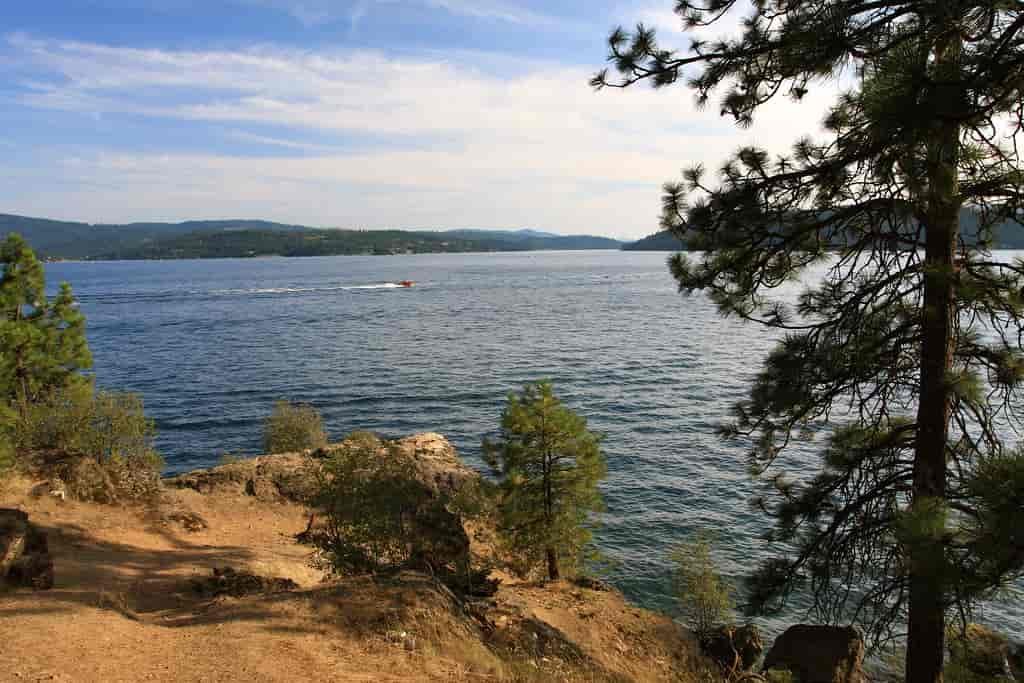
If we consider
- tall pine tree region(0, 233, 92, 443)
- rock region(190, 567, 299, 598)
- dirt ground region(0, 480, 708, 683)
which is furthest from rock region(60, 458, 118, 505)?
rock region(190, 567, 299, 598)

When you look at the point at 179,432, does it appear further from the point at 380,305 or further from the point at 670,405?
the point at 380,305

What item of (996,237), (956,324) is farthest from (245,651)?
(996,237)

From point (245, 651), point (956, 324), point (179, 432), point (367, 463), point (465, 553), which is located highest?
point (956, 324)

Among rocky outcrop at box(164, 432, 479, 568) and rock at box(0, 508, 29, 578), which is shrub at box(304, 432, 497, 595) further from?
rock at box(0, 508, 29, 578)

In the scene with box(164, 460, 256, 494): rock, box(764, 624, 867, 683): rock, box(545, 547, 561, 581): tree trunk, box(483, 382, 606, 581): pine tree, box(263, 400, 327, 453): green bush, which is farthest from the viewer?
box(263, 400, 327, 453): green bush

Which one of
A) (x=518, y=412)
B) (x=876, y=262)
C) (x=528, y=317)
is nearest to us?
(x=876, y=262)

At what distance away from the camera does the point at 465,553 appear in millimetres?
20094

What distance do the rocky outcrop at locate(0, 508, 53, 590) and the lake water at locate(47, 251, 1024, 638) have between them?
16.9 metres

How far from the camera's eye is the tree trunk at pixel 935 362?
7.73 meters

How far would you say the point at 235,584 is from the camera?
1762 cm

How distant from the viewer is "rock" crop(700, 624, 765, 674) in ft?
62.8

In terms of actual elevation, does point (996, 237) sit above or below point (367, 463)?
above

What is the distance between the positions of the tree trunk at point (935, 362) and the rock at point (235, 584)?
48.9 ft

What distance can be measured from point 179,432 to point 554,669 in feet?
136
